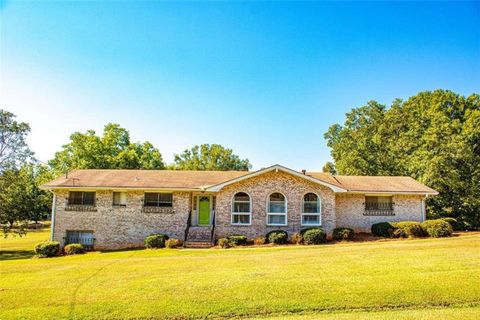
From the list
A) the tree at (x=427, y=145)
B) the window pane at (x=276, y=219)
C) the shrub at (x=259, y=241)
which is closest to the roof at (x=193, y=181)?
the window pane at (x=276, y=219)

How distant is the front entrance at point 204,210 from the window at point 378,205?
10.8 m

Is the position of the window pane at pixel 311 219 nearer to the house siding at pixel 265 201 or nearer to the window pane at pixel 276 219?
the house siding at pixel 265 201

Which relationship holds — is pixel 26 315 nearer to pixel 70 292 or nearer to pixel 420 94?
pixel 70 292

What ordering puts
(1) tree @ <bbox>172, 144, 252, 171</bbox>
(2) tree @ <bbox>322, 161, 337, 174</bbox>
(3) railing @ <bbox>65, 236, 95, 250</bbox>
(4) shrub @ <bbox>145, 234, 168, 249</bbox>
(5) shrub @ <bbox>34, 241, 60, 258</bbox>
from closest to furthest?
(5) shrub @ <bbox>34, 241, 60, 258</bbox> < (4) shrub @ <bbox>145, 234, 168, 249</bbox> < (3) railing @ <bbox>65, 236, 95, 250</bbox> < (2) tree @ <bbox>322, 161, 337, 174</bbox> < (1) tree @ <bbox>172, 144, 252, 171</bbox>

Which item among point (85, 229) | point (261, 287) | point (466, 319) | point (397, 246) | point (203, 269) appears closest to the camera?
point (466, 319)

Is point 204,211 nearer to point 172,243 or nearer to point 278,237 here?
point 172,243

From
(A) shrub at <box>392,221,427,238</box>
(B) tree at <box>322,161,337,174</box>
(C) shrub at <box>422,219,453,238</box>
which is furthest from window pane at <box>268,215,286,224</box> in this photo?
(B) tree at <box>322,161,337,174</box>

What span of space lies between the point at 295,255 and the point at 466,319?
879 cm

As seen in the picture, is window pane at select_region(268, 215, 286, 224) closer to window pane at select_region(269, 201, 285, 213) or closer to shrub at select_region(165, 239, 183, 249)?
window pane at select_region(269, 201, 285, 213)

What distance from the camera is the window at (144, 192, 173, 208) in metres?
23.3

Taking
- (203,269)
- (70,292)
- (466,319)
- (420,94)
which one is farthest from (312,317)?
(420,94)

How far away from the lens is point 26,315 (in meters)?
9.33

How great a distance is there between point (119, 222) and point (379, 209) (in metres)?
17.4

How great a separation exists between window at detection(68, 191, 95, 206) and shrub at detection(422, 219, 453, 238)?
21.3 meters
